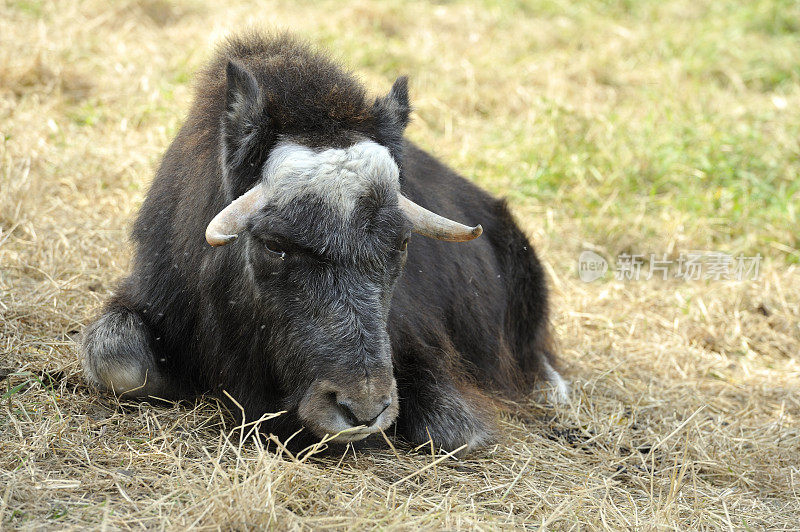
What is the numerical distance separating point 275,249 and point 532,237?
4.00 metres

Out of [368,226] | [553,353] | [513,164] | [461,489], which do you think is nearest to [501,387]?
[553,353]

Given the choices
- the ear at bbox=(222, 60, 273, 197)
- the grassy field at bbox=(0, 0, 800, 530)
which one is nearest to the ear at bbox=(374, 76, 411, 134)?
the ear at bbox=(222, 60, 273, 197)

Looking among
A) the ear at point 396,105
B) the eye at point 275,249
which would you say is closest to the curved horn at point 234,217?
the eye at point 275,249

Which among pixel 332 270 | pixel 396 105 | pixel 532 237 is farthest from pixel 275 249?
pixel 532 237

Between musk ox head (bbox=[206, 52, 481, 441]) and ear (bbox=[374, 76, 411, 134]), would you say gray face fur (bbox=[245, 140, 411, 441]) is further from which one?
ear (bbox=[374, 76, 411, 134])

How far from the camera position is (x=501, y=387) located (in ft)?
16.9

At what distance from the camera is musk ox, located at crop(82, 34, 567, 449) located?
3336mm

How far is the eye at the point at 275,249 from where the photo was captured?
3355 millimetres

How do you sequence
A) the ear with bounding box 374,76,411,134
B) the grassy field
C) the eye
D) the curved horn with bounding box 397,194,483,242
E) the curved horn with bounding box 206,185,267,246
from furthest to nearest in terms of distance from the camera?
1. the ear with bounding box 374,76,411,134
2. the curved horn with bounding box 397,194,483,242
3. the grassy field
4. the eye
5. the curved horn with bounding box 206,185,267,246

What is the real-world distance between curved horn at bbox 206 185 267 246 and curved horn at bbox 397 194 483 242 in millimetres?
616

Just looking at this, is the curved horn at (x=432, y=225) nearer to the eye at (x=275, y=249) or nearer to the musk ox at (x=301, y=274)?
the musk ox at (x=301, y=274)

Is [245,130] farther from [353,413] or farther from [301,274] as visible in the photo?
[353,413]

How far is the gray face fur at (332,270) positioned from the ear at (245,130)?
81 mm

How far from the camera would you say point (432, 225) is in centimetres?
369
